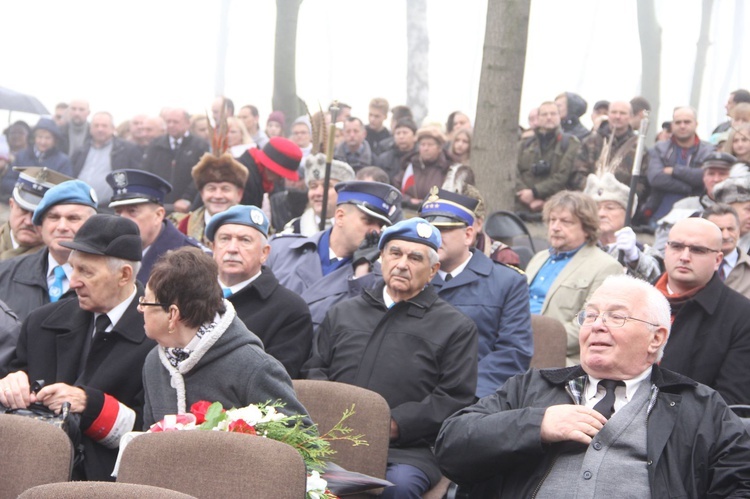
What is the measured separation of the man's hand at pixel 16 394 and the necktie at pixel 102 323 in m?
0.51

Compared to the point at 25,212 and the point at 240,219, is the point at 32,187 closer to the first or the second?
the point at 25,212

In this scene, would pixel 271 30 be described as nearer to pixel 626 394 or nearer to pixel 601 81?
pixel 601 81

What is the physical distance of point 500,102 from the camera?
10.0 metres

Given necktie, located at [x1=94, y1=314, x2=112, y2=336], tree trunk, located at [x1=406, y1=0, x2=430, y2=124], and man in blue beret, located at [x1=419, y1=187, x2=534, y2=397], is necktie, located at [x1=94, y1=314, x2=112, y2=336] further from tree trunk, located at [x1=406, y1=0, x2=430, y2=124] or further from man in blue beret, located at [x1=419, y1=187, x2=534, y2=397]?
tree trunk, located at [x1=406, y1=0, x2=430, y2=124]

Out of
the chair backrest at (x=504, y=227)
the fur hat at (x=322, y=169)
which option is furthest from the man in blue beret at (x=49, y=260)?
the chair backrest at (x=504, y=227)

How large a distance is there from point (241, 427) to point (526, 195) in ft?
24.6

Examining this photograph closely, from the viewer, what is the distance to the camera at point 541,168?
11055mm

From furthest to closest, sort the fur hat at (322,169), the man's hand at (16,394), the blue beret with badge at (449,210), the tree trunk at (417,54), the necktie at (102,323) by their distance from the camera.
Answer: the tree trunk at (417,54), the fur hat at (322,169), the blue beret with badge at (449,210), the necktie at (102,323), the man's hand at (16,394)

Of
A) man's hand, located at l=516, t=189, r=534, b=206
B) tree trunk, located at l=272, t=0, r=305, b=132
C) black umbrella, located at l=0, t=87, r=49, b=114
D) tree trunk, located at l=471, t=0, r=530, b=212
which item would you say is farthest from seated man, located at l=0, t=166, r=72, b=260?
tree trunk, located at l=272, t=0, r=305, b=132

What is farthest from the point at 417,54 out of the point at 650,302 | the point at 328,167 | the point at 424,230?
the point at 650,302

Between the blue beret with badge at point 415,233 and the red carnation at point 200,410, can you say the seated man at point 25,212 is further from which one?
the red carnation at point 200,410

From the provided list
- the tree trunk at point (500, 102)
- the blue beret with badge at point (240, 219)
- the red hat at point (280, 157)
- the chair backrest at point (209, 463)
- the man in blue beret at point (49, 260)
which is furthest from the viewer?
the tree trunk at point (500, 102)

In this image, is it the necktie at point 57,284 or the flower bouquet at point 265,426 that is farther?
the necktie at point 57,284

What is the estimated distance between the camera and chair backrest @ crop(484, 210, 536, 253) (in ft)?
29.4
